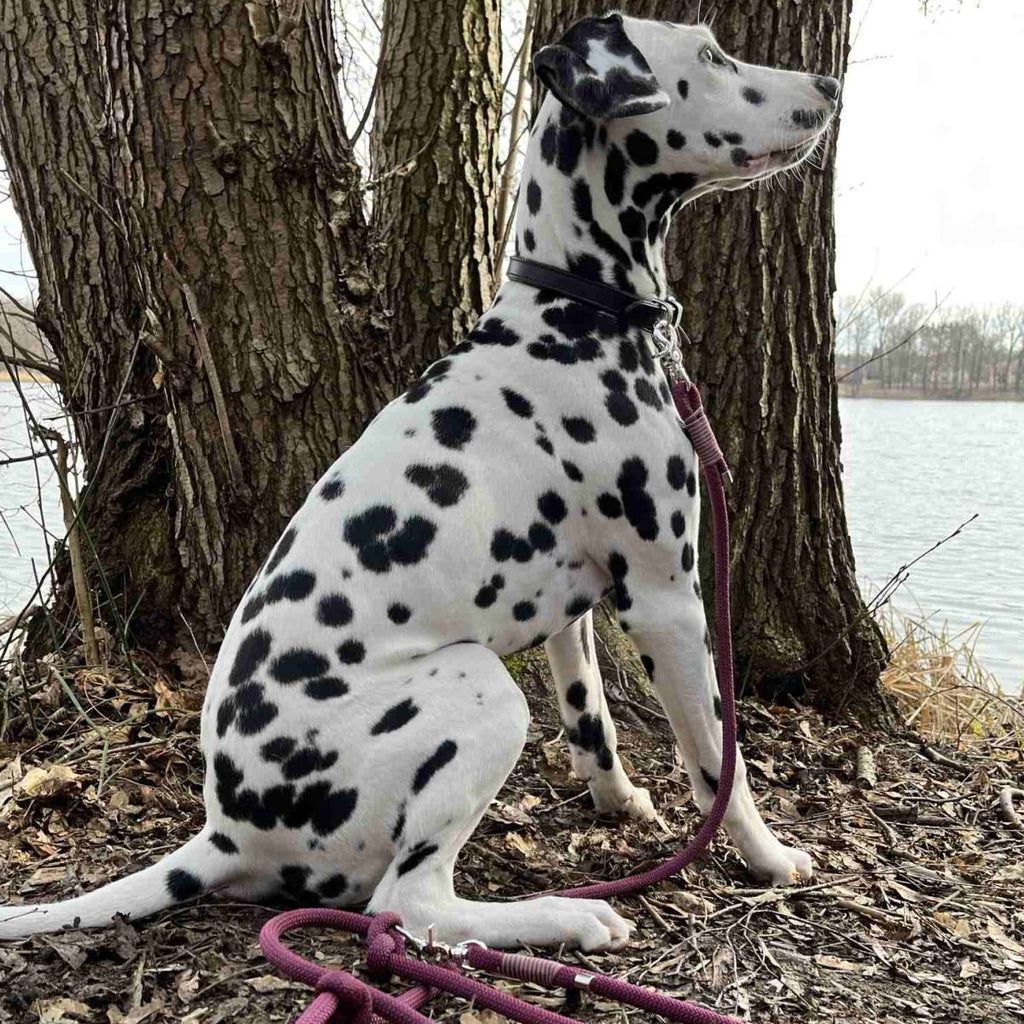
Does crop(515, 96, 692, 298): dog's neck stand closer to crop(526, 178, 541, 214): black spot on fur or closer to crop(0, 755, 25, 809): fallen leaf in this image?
crop(526, 178, 541, 214): black spot on fur

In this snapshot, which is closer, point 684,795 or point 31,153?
point 684,795

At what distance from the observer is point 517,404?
328 centimetres

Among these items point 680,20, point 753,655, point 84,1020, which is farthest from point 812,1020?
point 680,20

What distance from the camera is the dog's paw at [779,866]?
3436 millimetres

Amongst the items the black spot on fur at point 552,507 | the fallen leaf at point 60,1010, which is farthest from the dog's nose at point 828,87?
the fallen leaf at point 60,1010

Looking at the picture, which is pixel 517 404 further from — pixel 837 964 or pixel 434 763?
pixel 837 964

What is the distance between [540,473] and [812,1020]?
1607 mm

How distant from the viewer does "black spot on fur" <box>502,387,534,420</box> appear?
129 inches

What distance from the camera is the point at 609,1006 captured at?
2711 millimetres

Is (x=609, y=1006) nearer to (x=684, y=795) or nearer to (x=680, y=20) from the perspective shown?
(x=684, y=795)

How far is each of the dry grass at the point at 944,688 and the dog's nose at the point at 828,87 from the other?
9.62ft

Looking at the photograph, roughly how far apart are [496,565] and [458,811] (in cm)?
69

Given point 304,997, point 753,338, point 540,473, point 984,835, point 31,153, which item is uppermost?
point 31,153

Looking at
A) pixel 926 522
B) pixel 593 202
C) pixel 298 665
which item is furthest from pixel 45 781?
pixel 926 522
